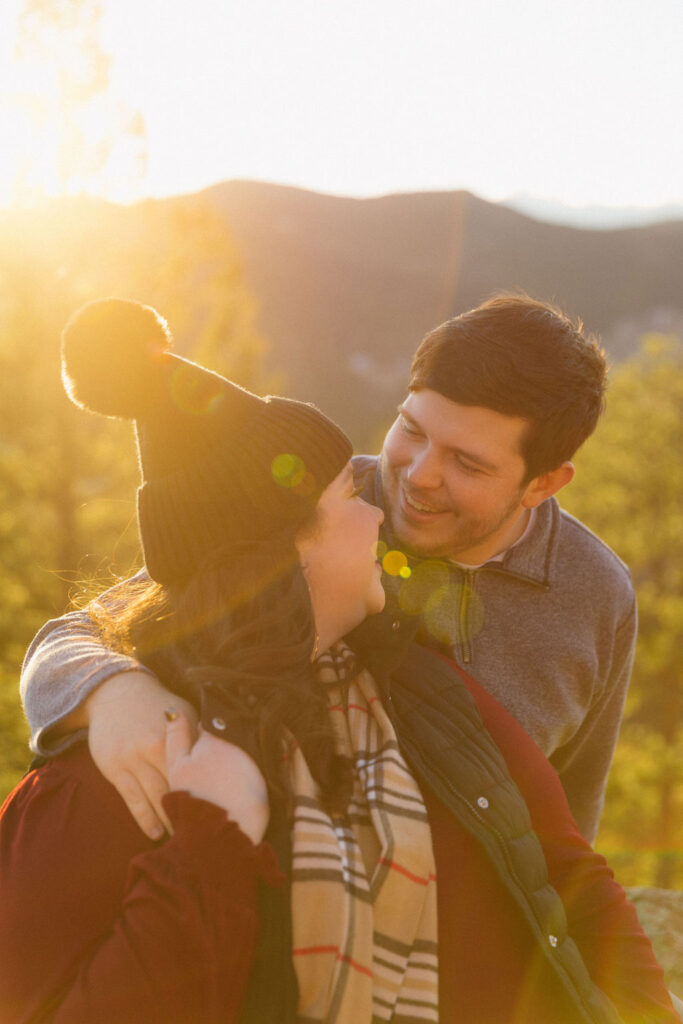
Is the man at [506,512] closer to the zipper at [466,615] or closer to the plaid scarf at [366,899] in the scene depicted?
the zipper at [466,615]

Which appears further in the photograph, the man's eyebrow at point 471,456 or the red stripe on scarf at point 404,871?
the man's eyebrow at point 471,456

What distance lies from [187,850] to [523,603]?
2.06m

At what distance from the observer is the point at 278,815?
1646mm

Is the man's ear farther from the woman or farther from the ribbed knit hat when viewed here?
the ribbed knit hat

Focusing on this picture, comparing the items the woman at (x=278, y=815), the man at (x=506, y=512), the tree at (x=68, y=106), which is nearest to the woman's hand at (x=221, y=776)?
the woman at (x=278, y=815)

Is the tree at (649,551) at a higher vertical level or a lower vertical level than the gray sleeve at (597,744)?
lower

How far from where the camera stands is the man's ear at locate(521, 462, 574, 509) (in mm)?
3209

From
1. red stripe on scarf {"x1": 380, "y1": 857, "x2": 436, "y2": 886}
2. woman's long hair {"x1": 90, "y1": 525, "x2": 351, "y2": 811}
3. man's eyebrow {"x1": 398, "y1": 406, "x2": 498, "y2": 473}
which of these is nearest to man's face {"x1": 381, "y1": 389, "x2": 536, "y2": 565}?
man's eyebrow {"x1": 398, "y1": 406, "x2": 498, "y2": 473}

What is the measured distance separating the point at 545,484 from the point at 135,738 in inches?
83.2

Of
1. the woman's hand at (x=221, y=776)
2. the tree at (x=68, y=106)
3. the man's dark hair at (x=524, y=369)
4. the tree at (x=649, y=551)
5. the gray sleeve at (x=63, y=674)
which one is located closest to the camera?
the woman's hand at (x=221, y=776)

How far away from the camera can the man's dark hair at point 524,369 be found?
2.95m

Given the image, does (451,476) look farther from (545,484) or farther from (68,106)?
(68,106)

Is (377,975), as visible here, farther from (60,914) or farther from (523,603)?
(523,603)

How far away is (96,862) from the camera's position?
1.53 meters
